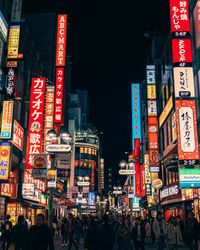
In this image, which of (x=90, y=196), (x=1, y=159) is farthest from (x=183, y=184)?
(x=90, y=196)

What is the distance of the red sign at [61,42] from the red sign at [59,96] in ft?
2.63

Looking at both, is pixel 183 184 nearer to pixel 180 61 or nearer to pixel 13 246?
pixel 180 61

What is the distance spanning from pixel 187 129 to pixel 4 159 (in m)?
12.5

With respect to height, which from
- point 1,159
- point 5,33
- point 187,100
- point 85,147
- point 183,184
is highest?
point 85,147

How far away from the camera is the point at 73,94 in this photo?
12475 centimetres

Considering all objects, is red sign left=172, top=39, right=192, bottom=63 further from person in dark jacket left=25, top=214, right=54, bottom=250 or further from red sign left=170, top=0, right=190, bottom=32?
person in dark jacket left=25, top=214, right=54, bottom=250

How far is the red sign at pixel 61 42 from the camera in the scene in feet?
100

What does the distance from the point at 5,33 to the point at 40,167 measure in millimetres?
12675

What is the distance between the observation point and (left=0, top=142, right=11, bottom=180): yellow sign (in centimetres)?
2365

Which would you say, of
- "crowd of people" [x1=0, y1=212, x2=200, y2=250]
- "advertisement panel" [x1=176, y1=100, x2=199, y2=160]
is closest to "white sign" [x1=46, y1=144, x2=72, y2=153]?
"crowd of people" [x1=0, y1=212, x2=200, y2=250]

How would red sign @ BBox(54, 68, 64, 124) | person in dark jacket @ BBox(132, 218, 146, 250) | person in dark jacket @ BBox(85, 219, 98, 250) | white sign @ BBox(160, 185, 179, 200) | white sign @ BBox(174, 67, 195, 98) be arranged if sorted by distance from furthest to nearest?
white sign @ BBox(160, 185, 179, 200), red sign @ BBox(54, 68, 64, 124), white sign @ BBox(174, 67, 195, 98), person in dark jacket @ BBox(132, 218, 146, 250), person in dark jacket @ BBox(85, 219, 98, 250)

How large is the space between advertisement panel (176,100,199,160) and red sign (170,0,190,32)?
526cm

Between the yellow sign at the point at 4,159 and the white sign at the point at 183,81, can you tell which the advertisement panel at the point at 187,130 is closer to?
the white sign at the point at 183,81

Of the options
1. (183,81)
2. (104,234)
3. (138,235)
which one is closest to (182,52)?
(183,81)
